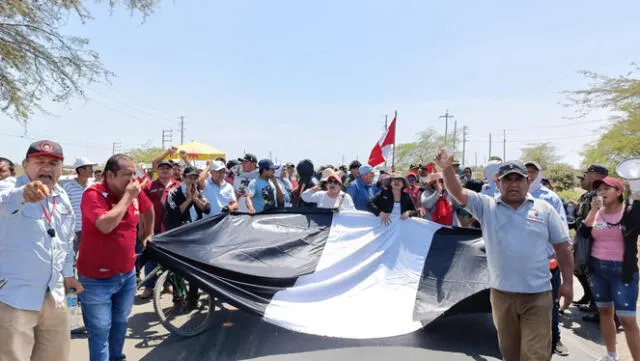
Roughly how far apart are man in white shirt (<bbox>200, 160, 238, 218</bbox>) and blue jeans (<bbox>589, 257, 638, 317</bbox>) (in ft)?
14.7

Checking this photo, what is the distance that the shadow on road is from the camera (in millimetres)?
4051

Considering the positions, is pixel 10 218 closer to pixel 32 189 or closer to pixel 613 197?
pixel 32 189

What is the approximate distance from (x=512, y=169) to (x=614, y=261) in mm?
1713

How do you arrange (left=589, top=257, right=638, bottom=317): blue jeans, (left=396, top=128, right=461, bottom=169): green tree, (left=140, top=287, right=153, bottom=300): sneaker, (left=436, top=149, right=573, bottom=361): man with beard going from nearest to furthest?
(left=436, top=149, right=573, bottom=361): man with beard → (left=589, top=257, right=638, bottom=317): blue jeans → (left=140, top=287, right=153, bottom=300): sneaker → (left=396, top=128, right=461, bottom=169): green tree

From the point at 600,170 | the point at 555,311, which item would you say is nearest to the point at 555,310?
the point at 555,311

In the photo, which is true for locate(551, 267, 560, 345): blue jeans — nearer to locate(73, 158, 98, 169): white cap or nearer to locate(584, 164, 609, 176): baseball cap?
locate(584, 164, 609, 176): baseball cap

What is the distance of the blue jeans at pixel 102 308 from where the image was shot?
3.22m

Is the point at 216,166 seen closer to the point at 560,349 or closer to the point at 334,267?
the point at 334,267

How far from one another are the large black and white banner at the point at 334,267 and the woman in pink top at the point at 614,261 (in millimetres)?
1054

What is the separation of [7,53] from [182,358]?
9.07m

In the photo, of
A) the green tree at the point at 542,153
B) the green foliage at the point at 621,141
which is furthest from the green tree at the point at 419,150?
the green foliage at the point at 621,141

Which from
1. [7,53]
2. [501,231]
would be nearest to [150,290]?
[501,231]

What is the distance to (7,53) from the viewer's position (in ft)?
30.5

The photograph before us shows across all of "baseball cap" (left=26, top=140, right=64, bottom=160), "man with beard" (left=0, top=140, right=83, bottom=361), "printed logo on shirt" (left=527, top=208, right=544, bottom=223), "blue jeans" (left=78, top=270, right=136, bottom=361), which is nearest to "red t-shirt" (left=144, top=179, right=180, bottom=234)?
"blue jeans" (left=78, top=270, right=136, bottom=361)
